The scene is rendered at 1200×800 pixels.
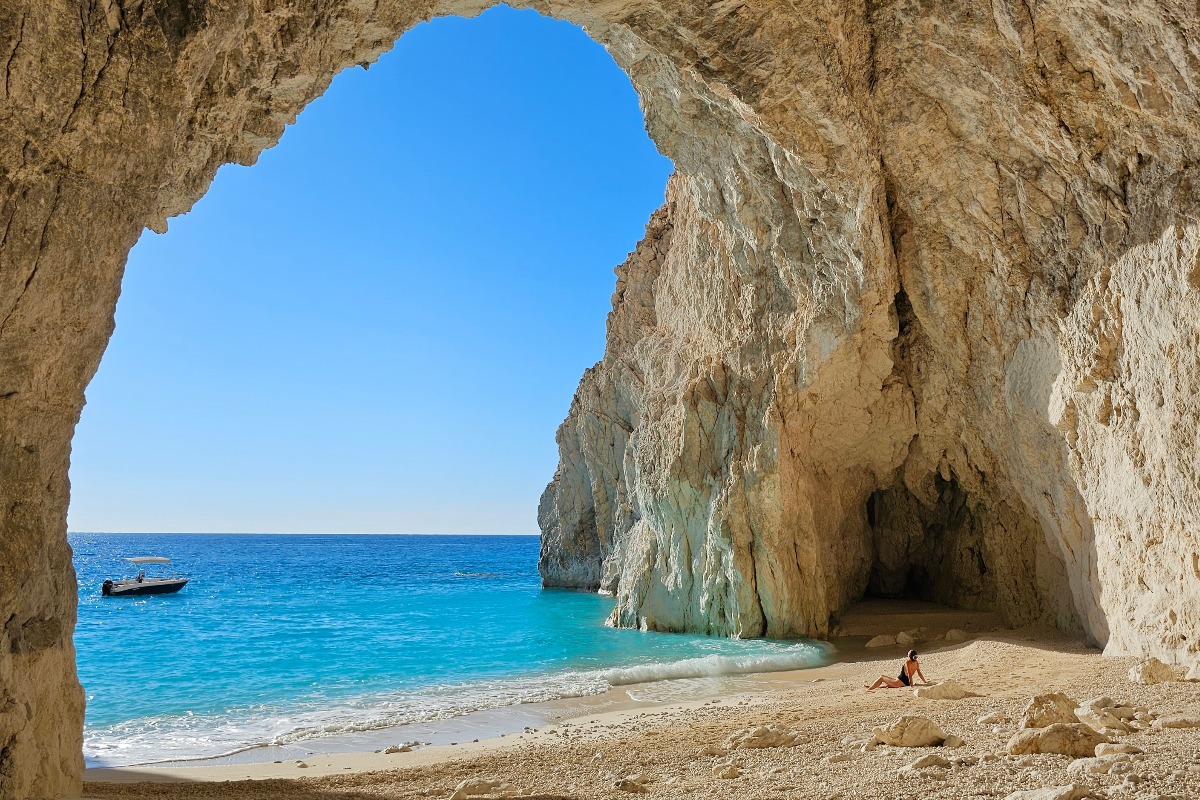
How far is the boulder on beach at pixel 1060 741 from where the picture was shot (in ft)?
17.7

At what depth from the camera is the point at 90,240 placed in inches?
234

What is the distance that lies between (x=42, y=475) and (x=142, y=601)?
39805mm

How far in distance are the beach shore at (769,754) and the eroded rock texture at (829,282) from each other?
174 centimetres

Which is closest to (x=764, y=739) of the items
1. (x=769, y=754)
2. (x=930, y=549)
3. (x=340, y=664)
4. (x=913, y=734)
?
(x=769, y=754)

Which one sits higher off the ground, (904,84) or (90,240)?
(904,84)

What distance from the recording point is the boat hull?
4084 centimetres

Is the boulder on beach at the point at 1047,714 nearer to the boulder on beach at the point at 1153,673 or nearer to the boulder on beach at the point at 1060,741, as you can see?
the boulder on beach at the point at 1060,741

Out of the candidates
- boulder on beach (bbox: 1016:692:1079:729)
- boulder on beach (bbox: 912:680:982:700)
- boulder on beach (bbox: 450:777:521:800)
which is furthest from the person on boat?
boulder on beach (bbox: 450:777:521:800)

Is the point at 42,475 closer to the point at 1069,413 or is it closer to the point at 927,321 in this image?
the point at 1069,413

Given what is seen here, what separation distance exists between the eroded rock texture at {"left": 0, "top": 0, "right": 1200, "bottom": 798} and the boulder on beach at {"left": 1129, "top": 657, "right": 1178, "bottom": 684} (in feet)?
1.84

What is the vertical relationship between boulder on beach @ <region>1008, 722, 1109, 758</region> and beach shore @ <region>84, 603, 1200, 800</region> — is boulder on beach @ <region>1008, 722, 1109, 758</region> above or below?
above

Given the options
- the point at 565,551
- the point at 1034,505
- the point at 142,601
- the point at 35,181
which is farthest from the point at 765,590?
the point at 142,601

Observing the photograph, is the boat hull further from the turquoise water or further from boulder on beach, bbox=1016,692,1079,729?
boulder on beach, bbox=1016,692,1079,729

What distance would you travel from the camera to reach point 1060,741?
545 cm
